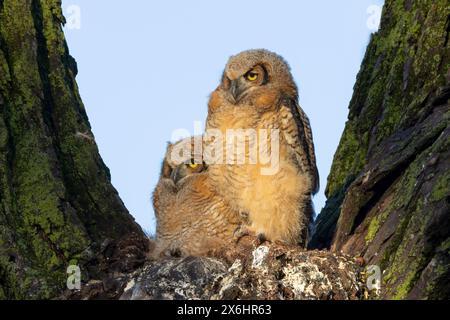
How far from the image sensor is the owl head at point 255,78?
712cm

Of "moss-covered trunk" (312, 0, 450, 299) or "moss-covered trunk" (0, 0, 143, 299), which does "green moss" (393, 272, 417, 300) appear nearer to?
"moss-covered trunk" (312, 0, 450, 299)

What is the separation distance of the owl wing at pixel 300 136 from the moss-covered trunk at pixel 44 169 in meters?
1.32

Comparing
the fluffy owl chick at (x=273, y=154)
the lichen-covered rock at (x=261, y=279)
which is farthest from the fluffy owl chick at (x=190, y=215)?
the lichen-covered rock at (x=261, y=279)

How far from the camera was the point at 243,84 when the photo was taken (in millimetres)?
7168

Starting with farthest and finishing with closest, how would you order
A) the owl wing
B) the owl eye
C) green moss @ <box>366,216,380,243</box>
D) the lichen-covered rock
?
the owl eye → the owl wing → green moss @ <box>366,216,380,243</box> → the lichen-covered rock

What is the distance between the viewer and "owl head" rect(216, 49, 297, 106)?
7121mm

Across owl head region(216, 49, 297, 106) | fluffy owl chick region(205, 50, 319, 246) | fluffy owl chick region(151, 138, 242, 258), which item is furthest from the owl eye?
owl head region(216, 49, 297, 106)

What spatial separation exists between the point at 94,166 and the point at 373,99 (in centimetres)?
206

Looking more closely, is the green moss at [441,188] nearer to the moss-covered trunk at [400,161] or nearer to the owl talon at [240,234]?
the moss-covered trunk at [400,161]

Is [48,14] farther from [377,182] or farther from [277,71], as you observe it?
[377,182]

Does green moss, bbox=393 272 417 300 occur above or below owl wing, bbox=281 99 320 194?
below

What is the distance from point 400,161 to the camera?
5.90 m

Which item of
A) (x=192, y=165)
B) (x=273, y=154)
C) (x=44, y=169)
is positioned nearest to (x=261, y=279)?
(x=273, y=154)
